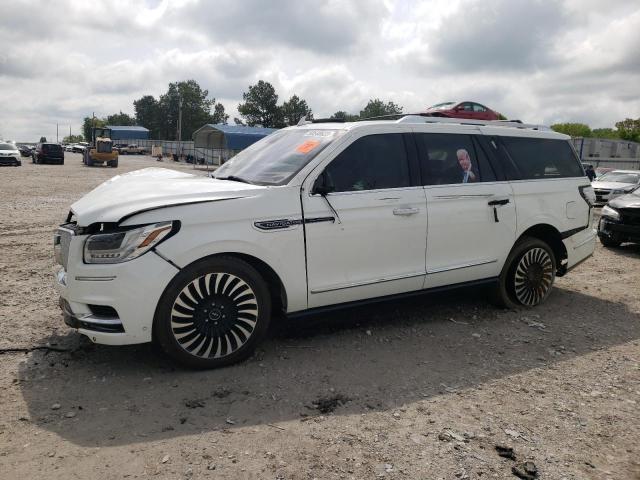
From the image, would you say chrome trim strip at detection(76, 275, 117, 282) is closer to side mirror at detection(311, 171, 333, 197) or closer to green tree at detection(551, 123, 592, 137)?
side mirror at detection(311, 171, 333, 197)

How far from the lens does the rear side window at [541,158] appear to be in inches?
213

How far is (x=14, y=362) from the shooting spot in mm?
3912

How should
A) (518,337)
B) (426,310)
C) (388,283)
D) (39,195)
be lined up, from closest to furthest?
1. (388,283)
2. (518,337)
3. (426,310)
4. (39,195)

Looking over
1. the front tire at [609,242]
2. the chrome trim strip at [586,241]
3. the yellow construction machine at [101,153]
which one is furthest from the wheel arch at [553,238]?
the yellow construction machine at [101,153]

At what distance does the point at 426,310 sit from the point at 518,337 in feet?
3.22

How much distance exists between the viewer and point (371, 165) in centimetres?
441

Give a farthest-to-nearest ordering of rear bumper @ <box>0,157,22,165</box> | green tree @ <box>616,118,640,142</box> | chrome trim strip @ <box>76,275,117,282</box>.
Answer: green tree @ <box>616,118,640,142</box> < rear bumper @ <box>0,157,22,165</box> < chrome trim strip @ <box>76,275,117,282</box>

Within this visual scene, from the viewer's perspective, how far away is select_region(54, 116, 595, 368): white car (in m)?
3.53

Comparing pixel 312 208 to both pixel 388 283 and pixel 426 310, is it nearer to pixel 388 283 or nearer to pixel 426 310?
pixel 388 283

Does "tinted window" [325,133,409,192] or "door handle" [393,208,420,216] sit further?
"door handle" [393,208,420,216]

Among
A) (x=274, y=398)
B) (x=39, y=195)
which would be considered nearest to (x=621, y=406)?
(x=274, y=398)

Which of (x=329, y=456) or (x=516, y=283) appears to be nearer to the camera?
(x=329, y=456)

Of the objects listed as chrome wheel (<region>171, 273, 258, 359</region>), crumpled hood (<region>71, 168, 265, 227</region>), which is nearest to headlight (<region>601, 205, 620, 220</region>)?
crumpled hood (<region>71, 168, 265, 227</region>)

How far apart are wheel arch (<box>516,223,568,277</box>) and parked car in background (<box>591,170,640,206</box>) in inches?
488
